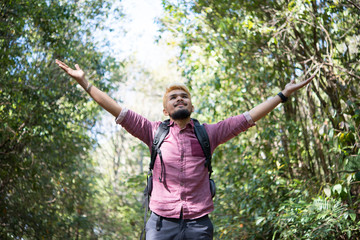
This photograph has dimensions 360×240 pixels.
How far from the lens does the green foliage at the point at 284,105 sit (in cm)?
454

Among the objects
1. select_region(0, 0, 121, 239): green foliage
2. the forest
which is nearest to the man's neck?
the forest

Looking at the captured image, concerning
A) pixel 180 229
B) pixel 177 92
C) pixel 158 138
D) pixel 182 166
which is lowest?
pixel 180 229

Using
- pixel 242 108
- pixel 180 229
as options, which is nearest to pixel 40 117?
pixel 242 108

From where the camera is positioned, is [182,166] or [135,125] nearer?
[182,166]

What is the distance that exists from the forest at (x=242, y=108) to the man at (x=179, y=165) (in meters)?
1.69

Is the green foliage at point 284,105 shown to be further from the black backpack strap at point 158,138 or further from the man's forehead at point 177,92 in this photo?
the black backpack strap at point 158,138

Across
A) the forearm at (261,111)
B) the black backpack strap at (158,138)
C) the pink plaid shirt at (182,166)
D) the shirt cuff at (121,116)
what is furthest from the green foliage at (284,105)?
the shirt cuff at (121,116)

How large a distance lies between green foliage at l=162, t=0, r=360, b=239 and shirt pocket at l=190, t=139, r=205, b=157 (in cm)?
184

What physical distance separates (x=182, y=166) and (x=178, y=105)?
496 millimetres

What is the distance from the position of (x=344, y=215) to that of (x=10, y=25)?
4711 millimetres

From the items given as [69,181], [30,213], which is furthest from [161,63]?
[30,213]

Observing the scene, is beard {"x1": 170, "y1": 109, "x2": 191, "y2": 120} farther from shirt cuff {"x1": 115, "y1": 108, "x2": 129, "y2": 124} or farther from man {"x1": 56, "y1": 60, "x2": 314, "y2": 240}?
shirt cuff {"x1": 115, "y1": 108, "x2": 129, "y2": 124}

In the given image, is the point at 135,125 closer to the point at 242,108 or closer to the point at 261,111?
the point at 261,111

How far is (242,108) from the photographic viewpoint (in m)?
7.26
